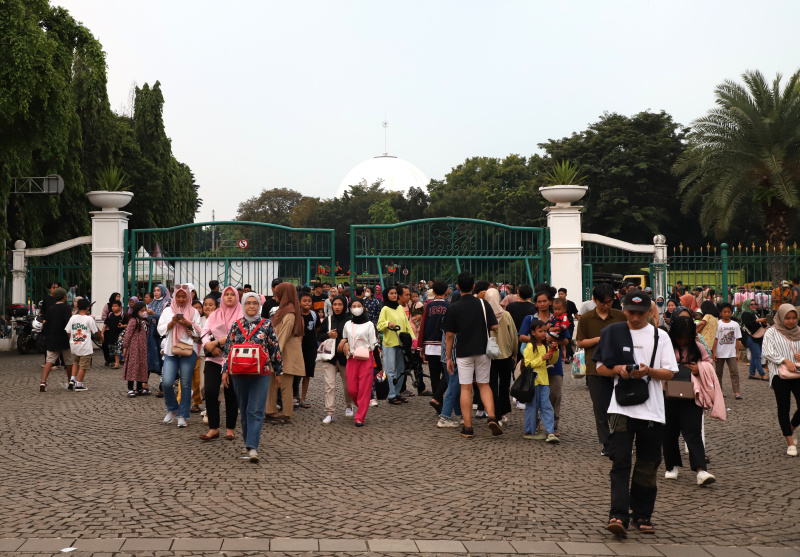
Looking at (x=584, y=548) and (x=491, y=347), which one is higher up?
(x=491, y=347)

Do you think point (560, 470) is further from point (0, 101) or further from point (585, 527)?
point (0, 101)

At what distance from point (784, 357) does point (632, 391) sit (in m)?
3.17

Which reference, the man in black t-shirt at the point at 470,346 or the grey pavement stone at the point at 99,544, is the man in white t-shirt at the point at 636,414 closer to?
the grey pavement stone at the point at 99,544

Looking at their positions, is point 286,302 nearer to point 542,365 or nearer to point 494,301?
point 494,301

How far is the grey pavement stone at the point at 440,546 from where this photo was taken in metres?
5.22

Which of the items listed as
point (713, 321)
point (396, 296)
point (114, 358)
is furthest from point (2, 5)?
point (713, 321)

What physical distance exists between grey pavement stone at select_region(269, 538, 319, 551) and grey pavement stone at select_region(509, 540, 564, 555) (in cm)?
118

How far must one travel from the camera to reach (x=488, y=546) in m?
→ 5.32

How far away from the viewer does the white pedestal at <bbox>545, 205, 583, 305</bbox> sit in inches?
723

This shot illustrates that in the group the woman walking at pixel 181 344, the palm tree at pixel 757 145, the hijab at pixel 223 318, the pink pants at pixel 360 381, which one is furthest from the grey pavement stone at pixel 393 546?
the palm tree at pixel 757 145

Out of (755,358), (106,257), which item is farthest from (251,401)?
(106,257)

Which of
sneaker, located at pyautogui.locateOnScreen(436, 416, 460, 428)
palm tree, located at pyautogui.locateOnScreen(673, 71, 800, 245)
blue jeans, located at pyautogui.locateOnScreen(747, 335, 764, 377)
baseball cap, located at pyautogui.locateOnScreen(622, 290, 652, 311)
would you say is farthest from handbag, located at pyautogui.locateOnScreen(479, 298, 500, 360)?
palm tree, located at pyautogui.locateOnScreen(673, 71, 800, 245)

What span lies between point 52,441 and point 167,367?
53.4 inches

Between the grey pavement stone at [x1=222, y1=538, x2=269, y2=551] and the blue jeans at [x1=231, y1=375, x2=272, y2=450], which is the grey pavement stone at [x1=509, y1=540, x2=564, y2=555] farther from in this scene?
the blue jeans at [x1=231, y1=375, x2=272, y2=450]
